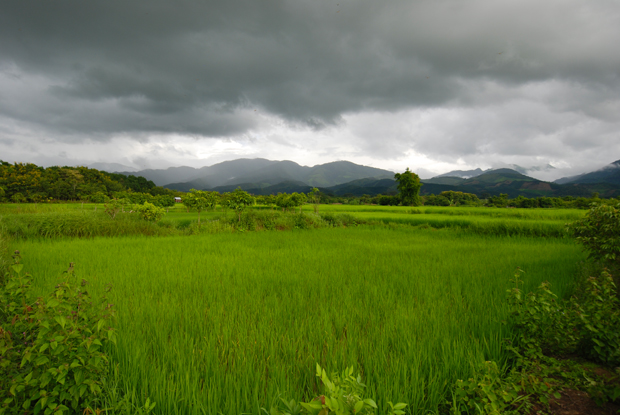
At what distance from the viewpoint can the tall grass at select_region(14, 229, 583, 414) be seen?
2.00 metres

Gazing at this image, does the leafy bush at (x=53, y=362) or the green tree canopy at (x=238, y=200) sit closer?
the leafy bush at (x=53, y=362)

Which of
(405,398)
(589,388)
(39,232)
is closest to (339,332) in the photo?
(405,398)

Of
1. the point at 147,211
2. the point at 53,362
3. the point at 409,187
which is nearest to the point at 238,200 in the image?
the point at 147,211

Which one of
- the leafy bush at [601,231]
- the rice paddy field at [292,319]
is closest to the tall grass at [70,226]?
the rice paddy field at [292,319]

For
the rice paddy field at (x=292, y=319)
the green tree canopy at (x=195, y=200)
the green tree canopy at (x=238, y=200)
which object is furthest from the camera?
the green tree canopy at (x=238, y=200)

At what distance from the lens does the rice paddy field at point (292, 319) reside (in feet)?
6.56

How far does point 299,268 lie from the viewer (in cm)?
546

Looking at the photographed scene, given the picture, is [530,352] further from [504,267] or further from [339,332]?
[504,267]

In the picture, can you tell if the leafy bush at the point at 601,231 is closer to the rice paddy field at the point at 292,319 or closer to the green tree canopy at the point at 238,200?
the rice paddy field at the point at 292,319

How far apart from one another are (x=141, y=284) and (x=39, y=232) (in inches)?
341

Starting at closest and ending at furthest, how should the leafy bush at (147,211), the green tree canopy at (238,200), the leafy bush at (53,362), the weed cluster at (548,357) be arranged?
the leafy bush at (53,362) → the weed cluster at (548,357) → the leafy bush at (147,211) → the green tree canopy at (238,200)

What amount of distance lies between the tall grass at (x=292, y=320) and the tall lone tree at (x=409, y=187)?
44.4 metres

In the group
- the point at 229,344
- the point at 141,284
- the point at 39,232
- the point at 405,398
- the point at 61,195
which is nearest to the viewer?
the point at 405,398

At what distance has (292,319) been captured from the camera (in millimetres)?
3160
